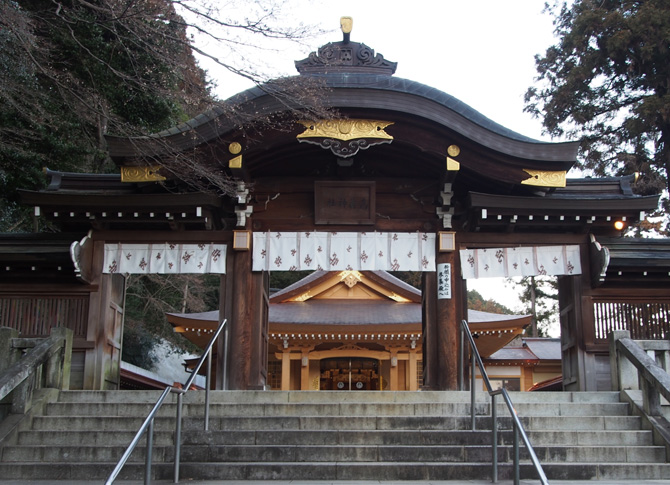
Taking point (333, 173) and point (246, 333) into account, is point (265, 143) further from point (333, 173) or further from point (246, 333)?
point (246, 333)

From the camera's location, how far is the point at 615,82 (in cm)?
2141

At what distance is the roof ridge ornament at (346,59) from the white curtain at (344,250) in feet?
8.97

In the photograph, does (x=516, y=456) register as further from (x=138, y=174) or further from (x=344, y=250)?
(x=138, y=174)

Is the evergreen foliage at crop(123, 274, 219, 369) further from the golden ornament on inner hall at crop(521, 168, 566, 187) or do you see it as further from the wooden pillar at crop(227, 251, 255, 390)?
the golden ornament on inner hall at crop(521, 168, 566, 187)

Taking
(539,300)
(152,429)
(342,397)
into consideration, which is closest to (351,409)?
(342,397)

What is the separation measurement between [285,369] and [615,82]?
13963mm

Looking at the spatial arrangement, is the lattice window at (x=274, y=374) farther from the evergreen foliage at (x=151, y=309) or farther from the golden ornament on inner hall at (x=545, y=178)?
the golden ornament on inner hall at (x=545, y=178)

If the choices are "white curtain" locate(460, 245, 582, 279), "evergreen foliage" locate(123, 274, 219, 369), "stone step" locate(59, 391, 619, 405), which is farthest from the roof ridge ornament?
"evergreen foliage" locate(123, 274, 219, 369)

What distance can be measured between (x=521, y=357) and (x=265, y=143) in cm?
1562

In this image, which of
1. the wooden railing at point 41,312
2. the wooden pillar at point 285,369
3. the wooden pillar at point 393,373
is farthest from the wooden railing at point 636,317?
the wooden pillar at point 285,369

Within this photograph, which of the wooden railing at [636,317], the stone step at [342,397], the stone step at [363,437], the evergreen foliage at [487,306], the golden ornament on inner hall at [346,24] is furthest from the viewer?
the evergreen foliage at [487,306]

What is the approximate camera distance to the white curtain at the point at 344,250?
400 inches

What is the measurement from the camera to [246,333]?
977 cm

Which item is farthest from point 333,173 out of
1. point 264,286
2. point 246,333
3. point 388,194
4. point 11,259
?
point 11,259
